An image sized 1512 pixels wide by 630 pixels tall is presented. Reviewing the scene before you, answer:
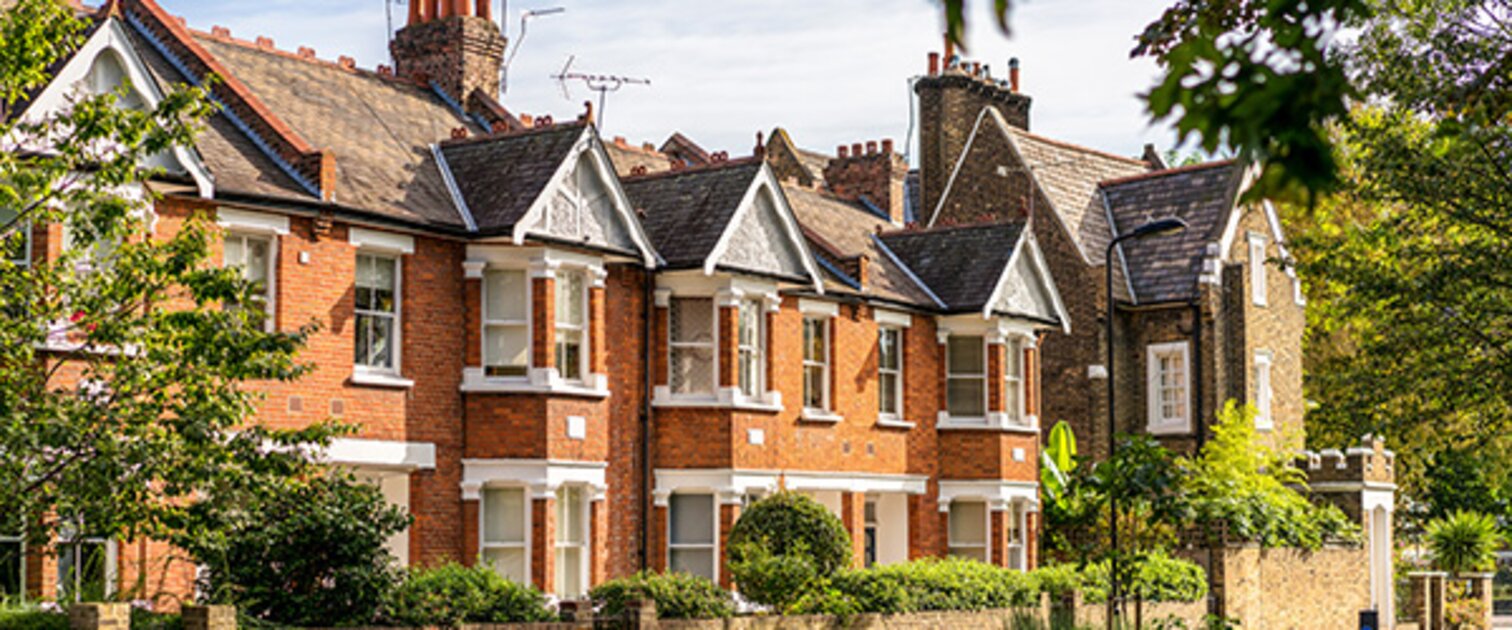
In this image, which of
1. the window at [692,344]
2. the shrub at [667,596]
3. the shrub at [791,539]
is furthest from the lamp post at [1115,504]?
the window at [692,344]

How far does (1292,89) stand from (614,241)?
2225 cm

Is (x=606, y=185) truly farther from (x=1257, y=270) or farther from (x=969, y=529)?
(x=1257, y=270)

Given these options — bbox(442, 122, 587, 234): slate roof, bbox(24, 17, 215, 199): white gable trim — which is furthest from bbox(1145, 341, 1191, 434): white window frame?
bbox(24, 17, 215, 199): white gable trim

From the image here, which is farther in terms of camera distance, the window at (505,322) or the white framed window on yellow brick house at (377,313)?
the window at (505,322)

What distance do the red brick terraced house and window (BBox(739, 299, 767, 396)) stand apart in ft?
0.17

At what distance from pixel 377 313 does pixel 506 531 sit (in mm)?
3622

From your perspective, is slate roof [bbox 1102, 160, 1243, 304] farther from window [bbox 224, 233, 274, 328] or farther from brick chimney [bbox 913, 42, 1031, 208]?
window [bbox 224, 233, 274, 328]

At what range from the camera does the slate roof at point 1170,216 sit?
4394cm

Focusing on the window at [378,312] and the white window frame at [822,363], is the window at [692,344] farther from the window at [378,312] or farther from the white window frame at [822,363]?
the window at [378,312]

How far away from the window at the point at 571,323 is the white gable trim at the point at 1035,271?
960cm

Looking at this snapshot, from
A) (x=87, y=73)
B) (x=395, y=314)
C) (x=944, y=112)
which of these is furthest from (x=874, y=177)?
(x=87, y=73)

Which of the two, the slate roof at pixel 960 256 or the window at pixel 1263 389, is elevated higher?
the slate roof at pixel 960 256

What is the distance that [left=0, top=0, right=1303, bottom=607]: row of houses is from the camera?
25.5 metres

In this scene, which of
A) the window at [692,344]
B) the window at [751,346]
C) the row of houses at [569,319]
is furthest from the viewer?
the window at [751,346]
